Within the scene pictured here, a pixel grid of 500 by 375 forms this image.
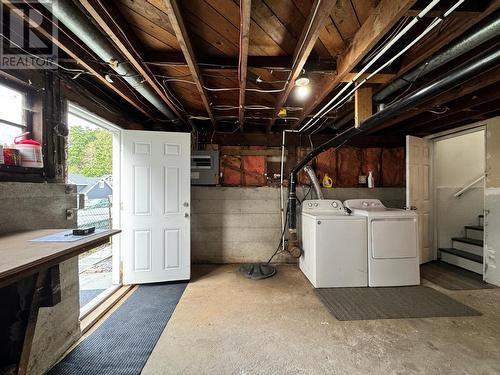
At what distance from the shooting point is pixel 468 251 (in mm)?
3488

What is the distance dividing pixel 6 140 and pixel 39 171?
0.90ft

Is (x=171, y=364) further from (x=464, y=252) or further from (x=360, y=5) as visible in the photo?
(x=464, y=252)

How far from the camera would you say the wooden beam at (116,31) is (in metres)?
1.17

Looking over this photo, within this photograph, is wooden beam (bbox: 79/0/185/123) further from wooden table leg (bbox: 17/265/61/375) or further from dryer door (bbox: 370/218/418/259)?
dryer door (bbox: 370/218/418/259)

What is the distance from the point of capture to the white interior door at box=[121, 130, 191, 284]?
2770 mm

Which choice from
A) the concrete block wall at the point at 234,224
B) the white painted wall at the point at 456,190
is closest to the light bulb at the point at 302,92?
the concrete block wall at the point at 234,224

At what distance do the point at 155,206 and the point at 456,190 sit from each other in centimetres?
500

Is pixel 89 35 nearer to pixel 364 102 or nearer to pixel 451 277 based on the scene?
pixel 364 102

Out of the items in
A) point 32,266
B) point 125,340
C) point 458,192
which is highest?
point 458,192

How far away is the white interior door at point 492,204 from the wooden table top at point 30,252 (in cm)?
439

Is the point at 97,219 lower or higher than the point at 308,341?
higher

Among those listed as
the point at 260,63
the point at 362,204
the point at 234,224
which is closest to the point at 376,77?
the point at 260,63

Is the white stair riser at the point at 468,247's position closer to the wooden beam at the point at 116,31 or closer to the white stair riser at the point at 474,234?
the white stair riser at the point at 474,234

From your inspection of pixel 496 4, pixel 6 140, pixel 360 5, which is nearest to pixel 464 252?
pixel 496 4
